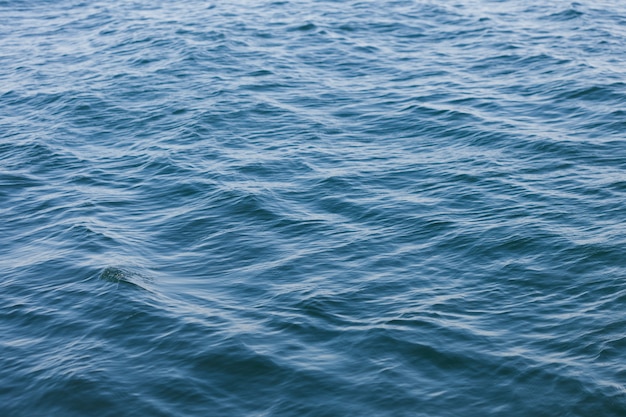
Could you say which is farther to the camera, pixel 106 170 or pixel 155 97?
pixel 155 97

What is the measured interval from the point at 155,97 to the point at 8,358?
17086 millimetres

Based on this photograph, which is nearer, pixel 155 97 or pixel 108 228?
pixel 108 228

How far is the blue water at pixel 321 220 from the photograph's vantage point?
1686 centimetres

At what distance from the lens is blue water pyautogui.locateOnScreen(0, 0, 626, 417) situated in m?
16.9

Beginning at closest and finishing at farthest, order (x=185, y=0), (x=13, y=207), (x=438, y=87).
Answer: (x=13, y=207)
(x=438, y=87)
(x=185, y=0)

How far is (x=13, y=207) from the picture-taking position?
25.5m

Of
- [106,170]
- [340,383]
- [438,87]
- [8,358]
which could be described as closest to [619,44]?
[438,87]

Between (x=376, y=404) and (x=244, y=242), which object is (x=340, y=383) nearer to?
(x=376, y=404)

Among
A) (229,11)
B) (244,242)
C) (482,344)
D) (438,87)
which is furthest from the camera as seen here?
(229,11)

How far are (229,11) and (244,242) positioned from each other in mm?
25165

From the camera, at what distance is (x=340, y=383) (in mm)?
16578

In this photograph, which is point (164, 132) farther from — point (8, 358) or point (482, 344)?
point (482, 344)

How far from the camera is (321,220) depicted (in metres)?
23.5

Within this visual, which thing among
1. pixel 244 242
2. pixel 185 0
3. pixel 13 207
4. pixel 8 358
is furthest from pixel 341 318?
pixel 185 0
